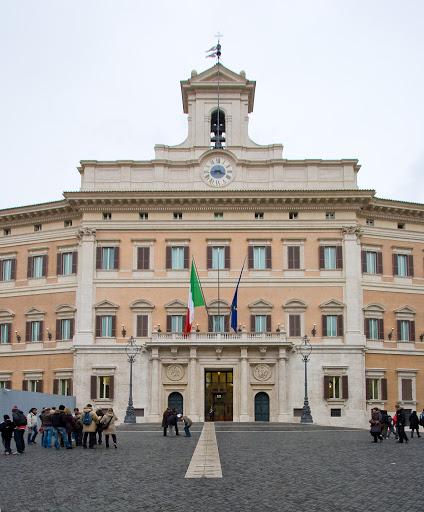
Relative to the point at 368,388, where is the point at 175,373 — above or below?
A: above

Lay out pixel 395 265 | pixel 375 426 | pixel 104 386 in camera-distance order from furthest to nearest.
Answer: pixel 395 265, pixel 104 386, pixel 375 426

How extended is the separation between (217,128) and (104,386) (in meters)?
18.6

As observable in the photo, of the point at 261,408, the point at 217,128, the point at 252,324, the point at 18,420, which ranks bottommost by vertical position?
the point at 18,420

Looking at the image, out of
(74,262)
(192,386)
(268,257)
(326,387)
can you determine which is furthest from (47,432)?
(268,257)

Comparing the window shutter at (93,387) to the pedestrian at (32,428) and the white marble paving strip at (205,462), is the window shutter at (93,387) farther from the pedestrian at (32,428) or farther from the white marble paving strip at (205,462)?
the white marble paving strip at (205,462)

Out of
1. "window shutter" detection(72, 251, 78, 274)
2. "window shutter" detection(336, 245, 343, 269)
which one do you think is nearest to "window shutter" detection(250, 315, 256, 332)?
"window shutter" detection(336, 245, 343, 269)

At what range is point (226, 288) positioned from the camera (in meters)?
53.4

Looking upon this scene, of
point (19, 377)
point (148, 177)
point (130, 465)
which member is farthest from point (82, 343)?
point (130, 465)

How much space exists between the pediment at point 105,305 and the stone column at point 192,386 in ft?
19.0

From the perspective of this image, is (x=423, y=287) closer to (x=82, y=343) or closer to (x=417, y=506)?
(x=82, y=343)

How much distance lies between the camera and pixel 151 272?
53719 mm

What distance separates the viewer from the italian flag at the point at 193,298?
168 feet

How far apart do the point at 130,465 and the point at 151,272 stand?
108 ft

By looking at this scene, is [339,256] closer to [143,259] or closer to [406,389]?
[406,389]
